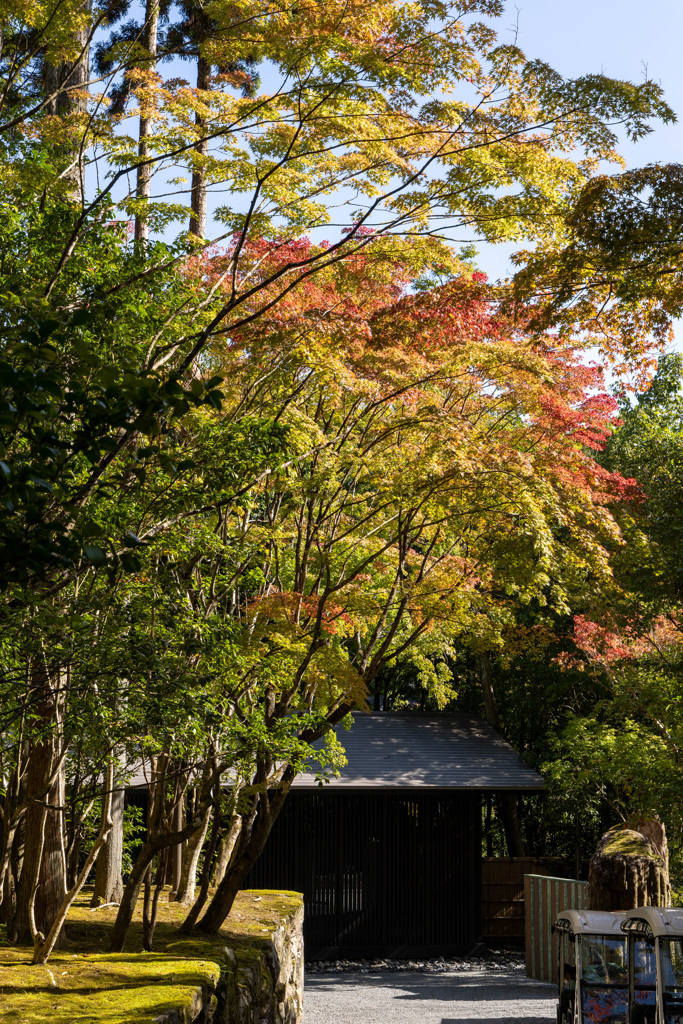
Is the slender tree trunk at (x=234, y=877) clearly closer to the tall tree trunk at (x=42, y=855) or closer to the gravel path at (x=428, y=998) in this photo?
the tall tree trunk at (x=42, y=855)

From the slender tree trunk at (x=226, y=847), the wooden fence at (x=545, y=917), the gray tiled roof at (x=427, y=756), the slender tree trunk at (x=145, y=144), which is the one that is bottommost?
the wooden fence at (x=545, y=917)

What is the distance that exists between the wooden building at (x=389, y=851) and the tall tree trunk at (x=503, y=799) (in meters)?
3.01

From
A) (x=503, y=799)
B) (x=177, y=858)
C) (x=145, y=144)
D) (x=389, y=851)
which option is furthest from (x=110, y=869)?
(x=503, y=799)

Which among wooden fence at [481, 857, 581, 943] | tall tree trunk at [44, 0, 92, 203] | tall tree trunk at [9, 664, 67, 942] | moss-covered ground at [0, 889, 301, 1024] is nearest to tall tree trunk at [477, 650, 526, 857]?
wooden fence at [481, 857, 581, 943]

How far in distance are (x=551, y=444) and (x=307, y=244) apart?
12.4 feet

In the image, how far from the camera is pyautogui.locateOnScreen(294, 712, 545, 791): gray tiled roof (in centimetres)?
1675

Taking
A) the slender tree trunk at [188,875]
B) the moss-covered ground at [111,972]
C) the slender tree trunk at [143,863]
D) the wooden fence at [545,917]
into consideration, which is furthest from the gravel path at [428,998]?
the slender tree trunk at [143,863]

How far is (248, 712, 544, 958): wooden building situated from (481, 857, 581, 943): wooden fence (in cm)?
46

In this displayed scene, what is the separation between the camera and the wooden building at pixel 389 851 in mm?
16438

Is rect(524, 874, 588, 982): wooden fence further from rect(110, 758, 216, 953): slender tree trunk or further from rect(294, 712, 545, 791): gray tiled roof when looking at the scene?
rect(110, 758, 216, 953): slender tree trunk

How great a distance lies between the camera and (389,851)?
56.0 ft

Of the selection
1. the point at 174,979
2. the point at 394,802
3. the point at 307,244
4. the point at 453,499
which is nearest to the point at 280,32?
the point at 307,244

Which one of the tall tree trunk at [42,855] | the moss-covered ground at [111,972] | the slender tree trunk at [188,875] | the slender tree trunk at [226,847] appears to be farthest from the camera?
the slender tree trunk at [188,875]

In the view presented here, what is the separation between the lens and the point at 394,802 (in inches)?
683
